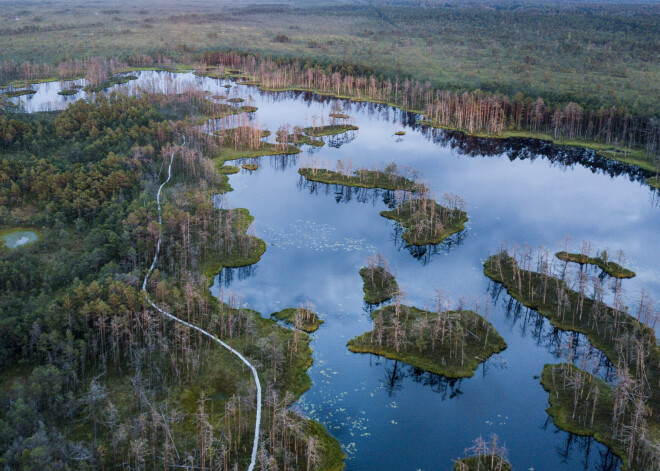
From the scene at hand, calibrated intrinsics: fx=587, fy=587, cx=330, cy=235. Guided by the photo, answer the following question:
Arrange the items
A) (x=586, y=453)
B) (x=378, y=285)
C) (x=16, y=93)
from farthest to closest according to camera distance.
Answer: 1. (x=16, y=93)
2. (x=378, y=285)
3. (x=586, y=453)

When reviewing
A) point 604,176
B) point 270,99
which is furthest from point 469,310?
point 270,99

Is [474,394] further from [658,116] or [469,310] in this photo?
[658,116]

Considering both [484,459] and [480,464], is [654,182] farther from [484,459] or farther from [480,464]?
[480,464]

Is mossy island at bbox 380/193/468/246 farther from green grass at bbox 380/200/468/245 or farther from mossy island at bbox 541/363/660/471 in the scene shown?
mossy island at bbox 541/363/660/471

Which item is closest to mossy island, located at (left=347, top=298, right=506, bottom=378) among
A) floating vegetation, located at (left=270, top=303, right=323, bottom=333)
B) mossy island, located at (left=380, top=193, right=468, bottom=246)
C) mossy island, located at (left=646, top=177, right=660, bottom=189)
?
floating vegetation, located at (left=270, top=303, right=323, bottom=333)

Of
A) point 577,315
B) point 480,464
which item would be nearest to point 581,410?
point 480,464

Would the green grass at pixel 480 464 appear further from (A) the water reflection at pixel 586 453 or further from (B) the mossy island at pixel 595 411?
(B) the mossy island at pixel 595 411

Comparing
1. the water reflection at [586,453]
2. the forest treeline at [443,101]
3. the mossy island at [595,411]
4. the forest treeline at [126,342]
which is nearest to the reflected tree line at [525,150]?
the forest treeline at [443,101]
